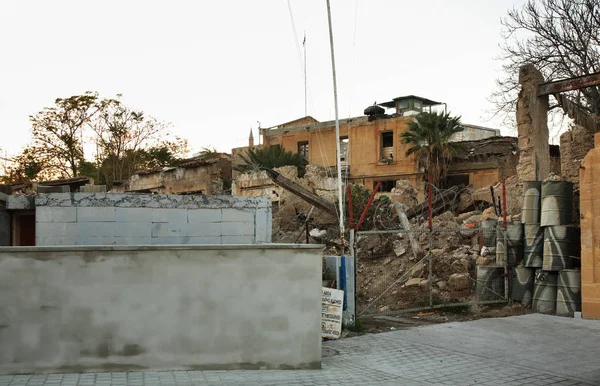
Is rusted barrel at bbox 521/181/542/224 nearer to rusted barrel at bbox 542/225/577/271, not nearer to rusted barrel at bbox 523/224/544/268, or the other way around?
rusted barrel at bbox 523/224/544/268

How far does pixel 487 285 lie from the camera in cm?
1396

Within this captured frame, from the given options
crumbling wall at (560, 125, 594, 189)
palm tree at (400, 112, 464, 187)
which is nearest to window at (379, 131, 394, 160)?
palm tree at (400, 112, 464, 187)

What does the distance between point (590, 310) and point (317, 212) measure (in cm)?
1473

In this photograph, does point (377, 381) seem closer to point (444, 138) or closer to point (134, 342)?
point (134, 342)

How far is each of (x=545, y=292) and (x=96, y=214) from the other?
927 cm

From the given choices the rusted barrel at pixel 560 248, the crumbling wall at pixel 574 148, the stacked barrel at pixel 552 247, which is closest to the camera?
the stacked barrel at pixel 552 247

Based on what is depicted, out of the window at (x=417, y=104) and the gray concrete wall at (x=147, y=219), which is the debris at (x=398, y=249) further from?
the window at (x=417, y=104)

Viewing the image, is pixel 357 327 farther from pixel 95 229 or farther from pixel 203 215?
pixel 95 229

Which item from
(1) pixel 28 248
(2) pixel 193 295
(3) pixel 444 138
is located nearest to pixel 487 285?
(2) pixel 193 295

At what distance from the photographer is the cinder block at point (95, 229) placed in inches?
457

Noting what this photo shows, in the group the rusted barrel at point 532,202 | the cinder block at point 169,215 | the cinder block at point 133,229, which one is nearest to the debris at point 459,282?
the rusted barrel at point 532,202

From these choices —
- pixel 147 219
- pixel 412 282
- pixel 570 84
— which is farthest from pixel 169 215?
pixel 570 84

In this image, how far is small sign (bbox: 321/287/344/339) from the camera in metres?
10.5

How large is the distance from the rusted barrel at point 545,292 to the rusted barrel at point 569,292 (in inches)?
8.4
